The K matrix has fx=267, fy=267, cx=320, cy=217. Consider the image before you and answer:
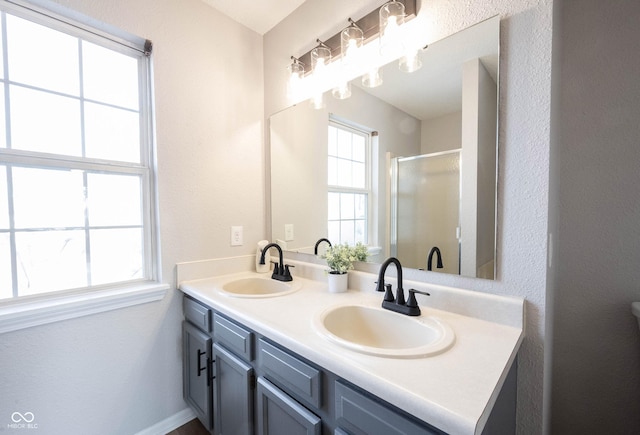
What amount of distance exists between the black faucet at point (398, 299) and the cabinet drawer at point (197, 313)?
90cm

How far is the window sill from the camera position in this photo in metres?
1.15

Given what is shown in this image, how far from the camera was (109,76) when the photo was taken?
1.47 meters

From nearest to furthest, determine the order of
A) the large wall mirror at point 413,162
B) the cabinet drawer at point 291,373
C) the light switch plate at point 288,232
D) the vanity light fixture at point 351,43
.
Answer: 1. the cabinet drawer at point 291,373
2. the large wall mirror at point 413,162
3. the vanity light fixture at point 351,43
4. the light switch plate at point 288,232

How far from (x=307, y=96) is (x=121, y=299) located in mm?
1570

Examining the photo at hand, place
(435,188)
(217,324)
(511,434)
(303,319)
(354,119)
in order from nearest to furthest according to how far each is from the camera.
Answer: (511,434) → (303,319) → (435,188) → (217,324) → (354,119)

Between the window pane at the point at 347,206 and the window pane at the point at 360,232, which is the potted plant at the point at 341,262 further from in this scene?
the window pane at the point at 347,206

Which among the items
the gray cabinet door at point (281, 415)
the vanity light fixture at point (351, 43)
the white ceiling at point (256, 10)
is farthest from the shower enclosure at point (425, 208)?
the white ceiling at point (256, 10)

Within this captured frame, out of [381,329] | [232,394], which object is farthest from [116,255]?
[381,329]

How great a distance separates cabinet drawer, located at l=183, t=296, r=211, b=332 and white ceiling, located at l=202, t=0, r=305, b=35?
183 cm

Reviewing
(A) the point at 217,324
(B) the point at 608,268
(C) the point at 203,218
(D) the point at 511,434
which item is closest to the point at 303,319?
(A) the point at 217,324

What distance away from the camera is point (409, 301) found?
106 cm

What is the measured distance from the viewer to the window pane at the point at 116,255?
1.42 meters

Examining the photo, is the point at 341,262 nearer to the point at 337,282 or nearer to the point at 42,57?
the point at 337,282

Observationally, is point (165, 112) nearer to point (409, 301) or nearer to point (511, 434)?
point (409, 301)
